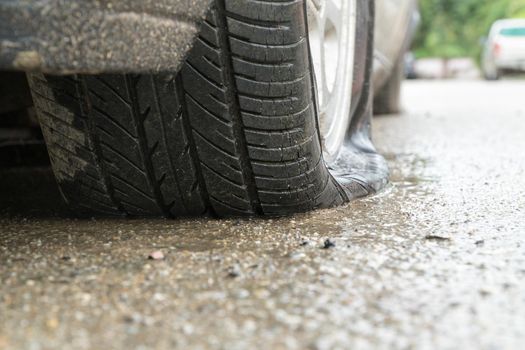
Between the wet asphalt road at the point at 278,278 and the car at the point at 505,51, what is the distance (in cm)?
1291

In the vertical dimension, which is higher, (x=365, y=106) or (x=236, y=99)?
(x=236, y=99)

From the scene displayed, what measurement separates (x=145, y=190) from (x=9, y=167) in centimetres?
94

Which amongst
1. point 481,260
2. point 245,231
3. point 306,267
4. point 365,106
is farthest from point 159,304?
point 365,106

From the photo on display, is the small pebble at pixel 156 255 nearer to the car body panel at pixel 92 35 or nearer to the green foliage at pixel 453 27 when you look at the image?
the car body panel at pixel 92 35

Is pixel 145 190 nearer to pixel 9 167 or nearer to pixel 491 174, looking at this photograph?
pixel 9 167

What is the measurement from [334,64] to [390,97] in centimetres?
258

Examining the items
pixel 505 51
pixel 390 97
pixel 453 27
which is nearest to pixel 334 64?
pixel 390 97

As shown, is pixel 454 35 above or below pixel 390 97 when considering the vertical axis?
below

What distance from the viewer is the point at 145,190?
1.32m

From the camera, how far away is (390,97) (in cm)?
429

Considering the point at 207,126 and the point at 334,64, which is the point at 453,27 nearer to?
the point at 334,64

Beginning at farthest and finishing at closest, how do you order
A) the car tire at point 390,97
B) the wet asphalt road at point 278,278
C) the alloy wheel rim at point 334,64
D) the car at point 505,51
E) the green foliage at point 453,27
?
the green foliage at point 453,27 → the car at point 505,51 → the car tire at point 390,97 → the alloy wheel rim at point 334,64 → the wet asphalt road at point 278,278

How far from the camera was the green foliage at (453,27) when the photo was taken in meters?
24.4

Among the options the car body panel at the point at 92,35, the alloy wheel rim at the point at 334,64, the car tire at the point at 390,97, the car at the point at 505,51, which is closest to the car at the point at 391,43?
the car tire at the point at 390,97
